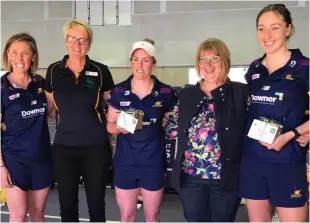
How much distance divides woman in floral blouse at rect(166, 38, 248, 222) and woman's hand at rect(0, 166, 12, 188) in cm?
101

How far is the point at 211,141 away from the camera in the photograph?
5.98 ft

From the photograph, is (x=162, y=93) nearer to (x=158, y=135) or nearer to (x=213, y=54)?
(x=158, y=135)

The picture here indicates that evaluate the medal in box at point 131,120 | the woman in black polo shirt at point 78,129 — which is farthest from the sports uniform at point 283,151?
the woman in black polo shirt at point 78,129

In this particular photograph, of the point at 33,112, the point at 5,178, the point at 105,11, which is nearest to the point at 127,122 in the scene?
the point at 33,112

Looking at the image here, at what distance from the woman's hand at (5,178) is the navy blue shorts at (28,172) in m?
0.02

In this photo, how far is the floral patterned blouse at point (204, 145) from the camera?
1825 millimetres

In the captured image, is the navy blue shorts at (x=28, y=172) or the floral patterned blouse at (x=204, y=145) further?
the navy blue shorts at (x=28, y=172)

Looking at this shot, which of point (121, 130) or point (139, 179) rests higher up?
point (121, 130)

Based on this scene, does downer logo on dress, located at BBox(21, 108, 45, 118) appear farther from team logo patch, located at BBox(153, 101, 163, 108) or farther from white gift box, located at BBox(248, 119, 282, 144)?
white gift box, located at BBox(248, 119, 282, 144)

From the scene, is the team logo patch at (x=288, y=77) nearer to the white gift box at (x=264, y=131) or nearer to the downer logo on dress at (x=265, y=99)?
the downer logo on dress at (x=265, y=99)

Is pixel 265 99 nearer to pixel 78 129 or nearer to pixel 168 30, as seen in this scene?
pixel 78 129

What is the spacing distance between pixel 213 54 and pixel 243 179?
658mm

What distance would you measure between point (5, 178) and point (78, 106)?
0.60 m

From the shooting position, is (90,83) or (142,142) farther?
(90,83)
